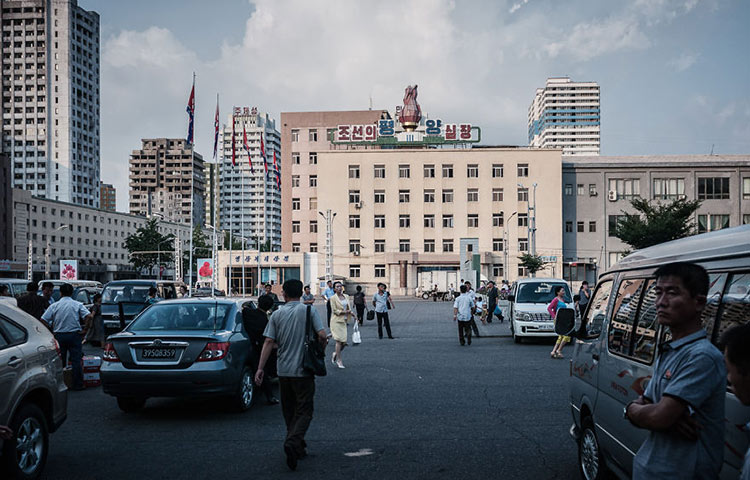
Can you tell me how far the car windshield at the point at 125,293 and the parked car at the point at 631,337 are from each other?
56.3ft

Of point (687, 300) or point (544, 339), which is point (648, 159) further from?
point (687, 300)

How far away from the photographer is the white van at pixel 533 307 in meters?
19.7

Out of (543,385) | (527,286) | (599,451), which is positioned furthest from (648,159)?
(599,451)

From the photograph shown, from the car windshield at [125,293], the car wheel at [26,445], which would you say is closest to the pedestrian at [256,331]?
the car wheel at [26,445]

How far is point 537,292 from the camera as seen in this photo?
21.1m

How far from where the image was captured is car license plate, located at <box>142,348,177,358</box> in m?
8.83

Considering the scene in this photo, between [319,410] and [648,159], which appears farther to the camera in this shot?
[648,159]

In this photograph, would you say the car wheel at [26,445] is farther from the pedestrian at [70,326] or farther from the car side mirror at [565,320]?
the pedestrian at [70,326]

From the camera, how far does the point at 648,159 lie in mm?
76312

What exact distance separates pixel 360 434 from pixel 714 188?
76868mm

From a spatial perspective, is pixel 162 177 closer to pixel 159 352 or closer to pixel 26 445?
pixel 159 352


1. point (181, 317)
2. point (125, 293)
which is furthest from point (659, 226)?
point (181, 317)

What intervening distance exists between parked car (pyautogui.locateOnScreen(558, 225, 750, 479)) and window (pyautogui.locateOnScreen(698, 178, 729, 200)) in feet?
Answer: 251

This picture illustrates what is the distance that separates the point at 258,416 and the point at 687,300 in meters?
7.35
